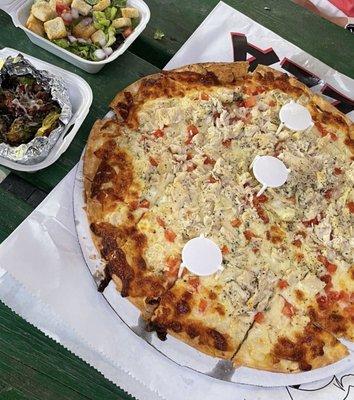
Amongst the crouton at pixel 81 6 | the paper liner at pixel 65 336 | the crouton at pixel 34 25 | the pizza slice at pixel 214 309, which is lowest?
the paper liner at pixel 65 336

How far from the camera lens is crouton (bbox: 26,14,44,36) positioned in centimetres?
309

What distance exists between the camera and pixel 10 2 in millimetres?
3141

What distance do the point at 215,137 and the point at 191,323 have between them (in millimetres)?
1016

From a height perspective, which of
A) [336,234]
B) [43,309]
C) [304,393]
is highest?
[336,234]

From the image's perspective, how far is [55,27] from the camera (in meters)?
3.07

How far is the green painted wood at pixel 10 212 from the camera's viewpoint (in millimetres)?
2826

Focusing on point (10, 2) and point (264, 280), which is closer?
point (264, 280)

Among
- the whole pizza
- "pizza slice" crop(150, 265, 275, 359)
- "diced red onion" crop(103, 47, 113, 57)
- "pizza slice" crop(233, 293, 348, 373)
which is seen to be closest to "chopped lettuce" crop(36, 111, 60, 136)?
the whole pizza

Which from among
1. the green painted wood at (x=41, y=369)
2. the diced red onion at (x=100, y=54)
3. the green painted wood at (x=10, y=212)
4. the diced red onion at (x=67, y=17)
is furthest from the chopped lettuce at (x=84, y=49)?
the green painted wood at (x=41, y=369)

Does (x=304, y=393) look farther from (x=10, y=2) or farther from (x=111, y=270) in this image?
(x=10, y=2)

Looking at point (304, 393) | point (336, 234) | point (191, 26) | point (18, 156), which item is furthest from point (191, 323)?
point (191, 26)

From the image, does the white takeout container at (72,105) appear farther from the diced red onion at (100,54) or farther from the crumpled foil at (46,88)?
the diced red onion at (100,54)

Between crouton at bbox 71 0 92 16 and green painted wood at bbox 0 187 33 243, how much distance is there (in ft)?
3.57

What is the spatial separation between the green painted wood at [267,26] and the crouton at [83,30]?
398mm
